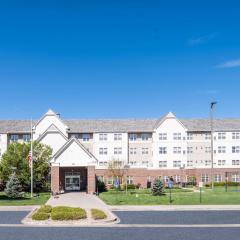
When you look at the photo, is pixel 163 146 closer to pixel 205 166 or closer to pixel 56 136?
pixel 205 166

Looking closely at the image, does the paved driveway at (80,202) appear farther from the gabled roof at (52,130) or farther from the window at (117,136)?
the window at (117,136)

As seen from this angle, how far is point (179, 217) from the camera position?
100 ft

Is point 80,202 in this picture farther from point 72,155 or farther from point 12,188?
point 72,155

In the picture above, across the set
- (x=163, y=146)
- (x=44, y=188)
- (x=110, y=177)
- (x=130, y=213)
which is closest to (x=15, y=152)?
(x=44, y=188)

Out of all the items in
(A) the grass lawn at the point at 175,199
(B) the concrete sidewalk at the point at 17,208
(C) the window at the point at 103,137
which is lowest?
(B) the concrete sidewalk at the point at 17,208

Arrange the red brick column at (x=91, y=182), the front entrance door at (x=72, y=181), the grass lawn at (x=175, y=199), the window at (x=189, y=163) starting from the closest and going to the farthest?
the grass lawn at (x=175, y=199) → the red brick column at (x=91, y=182) → the front entrance door at (x=72, y=181) → the window at (x=189, y=163)

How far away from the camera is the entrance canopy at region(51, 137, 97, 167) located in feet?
197

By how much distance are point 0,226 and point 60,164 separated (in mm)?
33715

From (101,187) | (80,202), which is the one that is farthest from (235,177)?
(80,202)

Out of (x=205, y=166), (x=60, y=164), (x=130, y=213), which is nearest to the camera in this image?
(x=130, y=213)

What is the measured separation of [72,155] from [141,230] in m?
36.3

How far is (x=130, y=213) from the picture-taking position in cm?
3344

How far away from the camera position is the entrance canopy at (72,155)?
197ft

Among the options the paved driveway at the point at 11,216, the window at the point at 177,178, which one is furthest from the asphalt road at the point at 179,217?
the window at the point at 177,178
